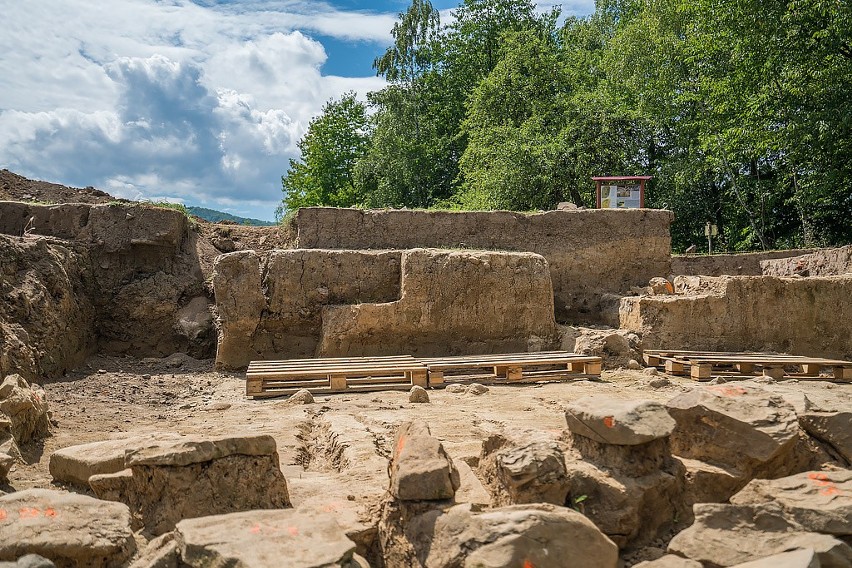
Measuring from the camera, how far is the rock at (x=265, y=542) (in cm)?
304

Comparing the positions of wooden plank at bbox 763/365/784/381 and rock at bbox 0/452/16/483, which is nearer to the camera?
rock at bbox 0/452/16/483

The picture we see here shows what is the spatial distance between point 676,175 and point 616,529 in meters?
19.5

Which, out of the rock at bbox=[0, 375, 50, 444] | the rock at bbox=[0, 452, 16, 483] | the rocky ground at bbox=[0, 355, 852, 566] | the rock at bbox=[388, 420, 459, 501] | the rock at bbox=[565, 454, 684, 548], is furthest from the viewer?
the rock at bbox=[0, 375, 50, 444]

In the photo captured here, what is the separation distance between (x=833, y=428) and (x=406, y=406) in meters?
4.26

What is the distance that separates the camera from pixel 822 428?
462 centimetres

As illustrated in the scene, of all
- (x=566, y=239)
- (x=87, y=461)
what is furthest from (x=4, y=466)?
(x=566, y=239)

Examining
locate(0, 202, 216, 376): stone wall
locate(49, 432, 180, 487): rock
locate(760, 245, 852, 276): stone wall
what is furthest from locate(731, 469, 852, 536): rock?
locate(0, 202, 216, 376): stone wall

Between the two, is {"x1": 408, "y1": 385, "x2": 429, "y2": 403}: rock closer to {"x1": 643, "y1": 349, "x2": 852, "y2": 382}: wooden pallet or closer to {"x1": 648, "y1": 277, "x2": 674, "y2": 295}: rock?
{"x1": 643, "y1": 349, "x2": 852, "y2": 382}: wooden pallet

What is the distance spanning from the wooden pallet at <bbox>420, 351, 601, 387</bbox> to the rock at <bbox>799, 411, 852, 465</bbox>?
470 centimetres

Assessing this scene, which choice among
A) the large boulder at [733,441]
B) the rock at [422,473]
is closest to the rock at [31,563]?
the rock at [422,473]

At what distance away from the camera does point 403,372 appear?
918 centimetres

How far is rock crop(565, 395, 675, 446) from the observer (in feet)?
13.1

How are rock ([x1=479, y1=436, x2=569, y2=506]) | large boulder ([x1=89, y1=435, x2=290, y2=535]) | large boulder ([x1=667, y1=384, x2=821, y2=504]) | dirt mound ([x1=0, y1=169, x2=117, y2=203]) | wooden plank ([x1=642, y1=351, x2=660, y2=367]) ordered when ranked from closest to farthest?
rock ([x1=479, y1=436, x2=569, y2=506]), large boulder ([x1=89, y1=435, x2=290, y2=535]), large boulder ([x1=667, y1=384, x2=821, y2=504]), wooden plank ([x1=642, y1=351, x2=660, y2=367]), dirt mound ([x1=0, y1=169, x2=117, y2=203])

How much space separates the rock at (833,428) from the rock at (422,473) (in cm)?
266
